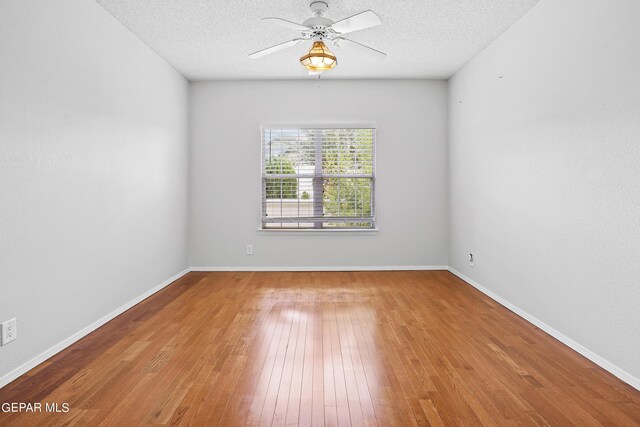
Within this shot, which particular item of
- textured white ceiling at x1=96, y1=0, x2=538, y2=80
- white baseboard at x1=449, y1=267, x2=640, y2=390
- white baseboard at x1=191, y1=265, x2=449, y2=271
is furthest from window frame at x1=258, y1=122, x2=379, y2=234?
white baseboard at x1=449, y1=267, x2=640, y2=390

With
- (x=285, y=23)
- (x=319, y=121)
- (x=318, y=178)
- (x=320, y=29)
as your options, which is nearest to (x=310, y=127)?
(x=319, y=121)

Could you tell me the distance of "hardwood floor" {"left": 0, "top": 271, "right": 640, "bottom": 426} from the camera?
1.79 meters

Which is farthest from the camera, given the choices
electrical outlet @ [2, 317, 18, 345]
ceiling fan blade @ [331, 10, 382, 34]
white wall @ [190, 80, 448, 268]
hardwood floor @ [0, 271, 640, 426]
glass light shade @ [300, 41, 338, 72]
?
white wall @ [190, 80, 448, 268]

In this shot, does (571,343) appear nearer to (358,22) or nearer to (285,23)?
(358,22)

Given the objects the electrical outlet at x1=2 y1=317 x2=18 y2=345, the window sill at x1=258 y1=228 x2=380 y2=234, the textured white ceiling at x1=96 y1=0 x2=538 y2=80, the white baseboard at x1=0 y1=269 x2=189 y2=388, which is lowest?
the white baseboard at x1=0 y1=269 x2=189 y2=388

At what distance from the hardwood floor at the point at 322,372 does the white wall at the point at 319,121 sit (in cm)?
167

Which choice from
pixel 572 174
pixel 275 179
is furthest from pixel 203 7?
pixel 572 174

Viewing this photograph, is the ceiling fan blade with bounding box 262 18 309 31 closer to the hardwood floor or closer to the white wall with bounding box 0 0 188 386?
the white wall with bounding box 0 0 188 386

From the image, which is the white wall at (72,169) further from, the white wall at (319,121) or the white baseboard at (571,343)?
the white baseboard at (571,343)

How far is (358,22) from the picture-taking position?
2.83 meters

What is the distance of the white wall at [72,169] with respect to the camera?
7.22 ft

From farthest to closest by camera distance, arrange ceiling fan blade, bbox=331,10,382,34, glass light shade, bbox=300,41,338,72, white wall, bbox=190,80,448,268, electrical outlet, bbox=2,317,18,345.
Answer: white wall, bbox=190,80,448,268 → glass light shade, bbox=300,41,338,72 → ceiling fan blade, bbox=331,10,382,34 → electrical outlet, bbox=2,317,18,345

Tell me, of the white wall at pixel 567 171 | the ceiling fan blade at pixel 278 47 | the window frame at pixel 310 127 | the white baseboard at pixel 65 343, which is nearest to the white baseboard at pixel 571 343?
the white wall at pixel 567 171

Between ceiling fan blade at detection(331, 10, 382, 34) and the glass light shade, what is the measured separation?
0.18 meters
